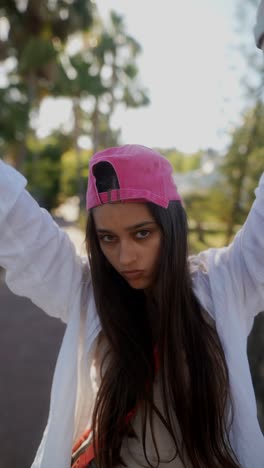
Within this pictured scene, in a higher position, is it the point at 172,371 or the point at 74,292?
the point at 74,292

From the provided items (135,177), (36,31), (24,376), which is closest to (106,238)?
(135,177)

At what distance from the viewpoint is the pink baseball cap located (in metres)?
1.14

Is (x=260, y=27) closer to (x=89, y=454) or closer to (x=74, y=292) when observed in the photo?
(x=74, y=292)

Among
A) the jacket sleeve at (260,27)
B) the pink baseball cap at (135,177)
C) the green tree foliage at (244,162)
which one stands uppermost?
the jacket sleeve at (260,27)

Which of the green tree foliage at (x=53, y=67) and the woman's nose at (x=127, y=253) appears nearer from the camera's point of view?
the woman's nose at (x=127, y=253)

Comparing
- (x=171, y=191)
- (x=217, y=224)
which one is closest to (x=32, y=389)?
(x=171, y=191)

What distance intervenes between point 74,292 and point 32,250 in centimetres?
20

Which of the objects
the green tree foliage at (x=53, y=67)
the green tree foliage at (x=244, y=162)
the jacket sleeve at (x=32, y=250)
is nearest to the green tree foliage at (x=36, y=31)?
the green tree foliage at (x=53, y=67)

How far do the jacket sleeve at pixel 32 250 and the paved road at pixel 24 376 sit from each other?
1595 millimetres

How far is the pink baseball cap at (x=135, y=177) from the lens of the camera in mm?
1138

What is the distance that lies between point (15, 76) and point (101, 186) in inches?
552

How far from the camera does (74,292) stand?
4.28 ft

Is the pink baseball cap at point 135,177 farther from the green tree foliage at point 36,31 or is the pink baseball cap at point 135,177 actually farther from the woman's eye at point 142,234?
the green tree foliage at point 36,31

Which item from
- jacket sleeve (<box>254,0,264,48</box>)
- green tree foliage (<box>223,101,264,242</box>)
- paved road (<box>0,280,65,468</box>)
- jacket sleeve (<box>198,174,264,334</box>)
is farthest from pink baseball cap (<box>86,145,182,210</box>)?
green tree foliage (<box>223,101,264,242</box>)
